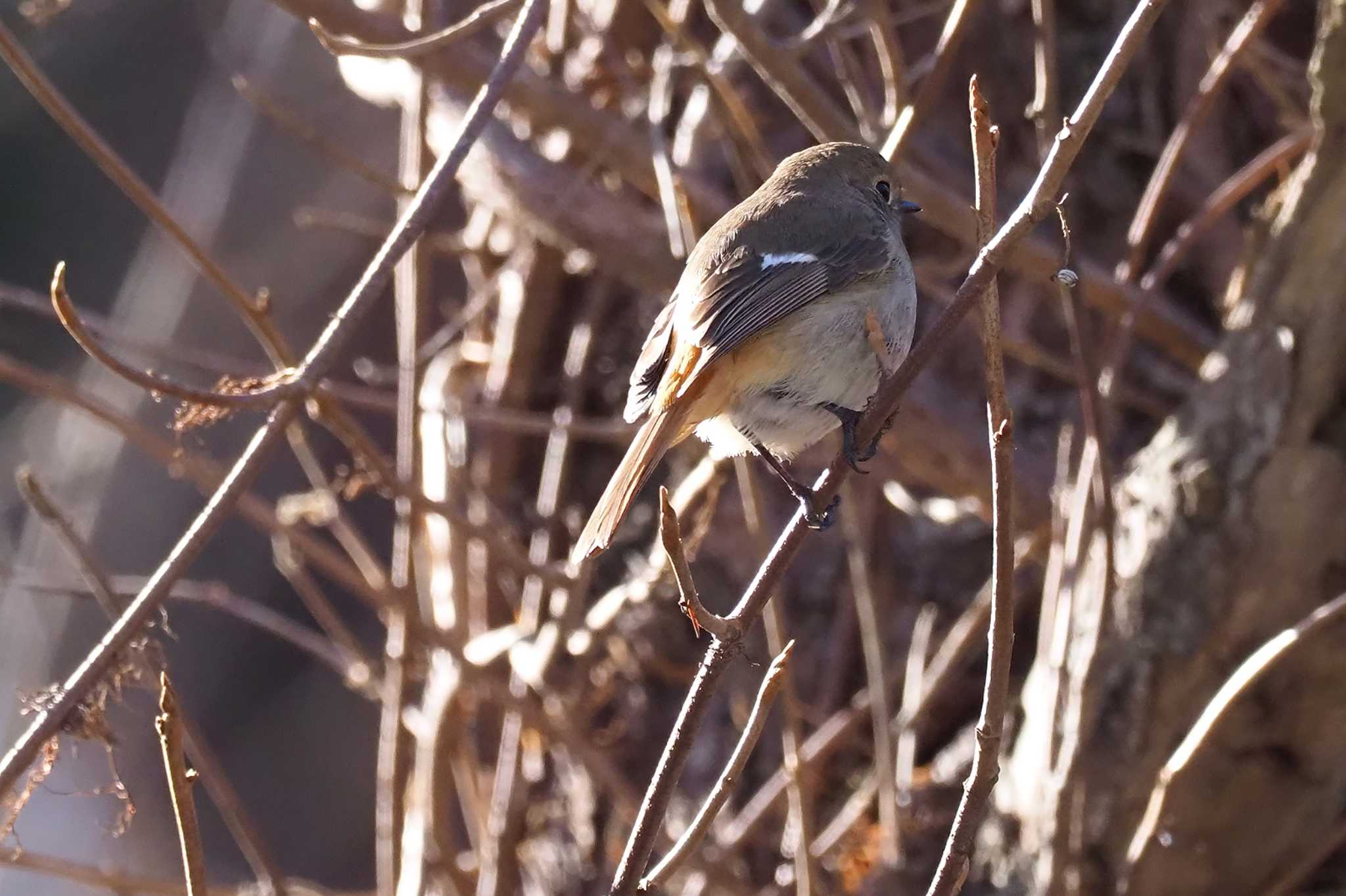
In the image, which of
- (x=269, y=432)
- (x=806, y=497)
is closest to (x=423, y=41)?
(x=269, y=432)

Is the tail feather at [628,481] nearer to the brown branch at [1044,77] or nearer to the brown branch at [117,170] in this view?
the brown branch at [117,170]

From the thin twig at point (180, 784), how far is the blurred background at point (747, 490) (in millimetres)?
167

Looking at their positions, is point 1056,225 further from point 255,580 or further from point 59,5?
→ point 255,580

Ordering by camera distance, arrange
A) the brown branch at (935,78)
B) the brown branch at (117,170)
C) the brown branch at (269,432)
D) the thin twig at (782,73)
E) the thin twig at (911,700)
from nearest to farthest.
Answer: the brown branch at (269,432) → the brown branch at (117,170) → the brown branch at (935,78) → the thin twig at (782,73) → the thin twig at (911,700)

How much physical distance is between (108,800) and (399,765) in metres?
2.36

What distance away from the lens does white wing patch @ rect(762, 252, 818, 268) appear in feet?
8.78

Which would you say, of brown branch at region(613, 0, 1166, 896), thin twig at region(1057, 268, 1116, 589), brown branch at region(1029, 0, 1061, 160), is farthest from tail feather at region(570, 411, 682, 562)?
brown branch at region(1029, 0, 1061, 160)

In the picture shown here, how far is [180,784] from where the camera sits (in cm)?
140

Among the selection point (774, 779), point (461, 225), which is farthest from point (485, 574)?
point (461, 225)

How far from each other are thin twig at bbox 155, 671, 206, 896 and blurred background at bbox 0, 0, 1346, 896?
0.55 ft

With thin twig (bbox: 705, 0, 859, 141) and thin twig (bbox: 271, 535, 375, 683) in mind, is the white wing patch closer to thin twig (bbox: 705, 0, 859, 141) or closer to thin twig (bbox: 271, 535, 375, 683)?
thin twig (bbox: 705, 0, 859, 141)

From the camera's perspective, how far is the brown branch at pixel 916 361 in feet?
4.77

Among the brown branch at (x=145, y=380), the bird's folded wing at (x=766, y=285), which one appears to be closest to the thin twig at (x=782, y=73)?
the bird's folded wing at (x=766, y=285)

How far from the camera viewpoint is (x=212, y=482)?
256 cm
